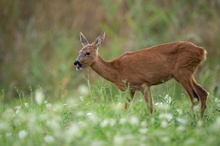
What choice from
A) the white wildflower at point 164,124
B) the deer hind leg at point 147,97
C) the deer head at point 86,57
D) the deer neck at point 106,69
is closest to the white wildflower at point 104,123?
the white wildflower at point 164,124

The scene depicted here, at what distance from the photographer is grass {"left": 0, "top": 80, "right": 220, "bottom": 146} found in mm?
5988

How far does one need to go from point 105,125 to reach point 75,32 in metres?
8.15

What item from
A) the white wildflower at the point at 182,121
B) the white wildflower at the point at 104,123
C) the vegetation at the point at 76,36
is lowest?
the white wildflower at the point at 182,121

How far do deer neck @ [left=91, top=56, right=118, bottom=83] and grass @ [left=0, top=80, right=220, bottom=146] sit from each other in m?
0.40

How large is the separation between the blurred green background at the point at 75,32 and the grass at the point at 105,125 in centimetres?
442

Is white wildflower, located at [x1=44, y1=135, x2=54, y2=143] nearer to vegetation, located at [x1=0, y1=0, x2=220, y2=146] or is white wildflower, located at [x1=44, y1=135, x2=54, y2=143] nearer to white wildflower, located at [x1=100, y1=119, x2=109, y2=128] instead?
white wildflower, located at [x1=100, y1=119, x2=109, y2=128]

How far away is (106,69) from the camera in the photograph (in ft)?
28.9

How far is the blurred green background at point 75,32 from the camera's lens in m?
13.1

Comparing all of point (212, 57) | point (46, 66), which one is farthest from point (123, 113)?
point (46, 66)

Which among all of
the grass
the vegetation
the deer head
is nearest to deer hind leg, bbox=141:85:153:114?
the grass

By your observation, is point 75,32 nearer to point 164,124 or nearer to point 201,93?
point 201,93

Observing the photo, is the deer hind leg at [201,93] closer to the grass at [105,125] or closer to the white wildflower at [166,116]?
the grass at [105,125]

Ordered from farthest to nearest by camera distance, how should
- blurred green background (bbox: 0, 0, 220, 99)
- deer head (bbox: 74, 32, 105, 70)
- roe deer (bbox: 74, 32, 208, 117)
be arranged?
blurred green background (bbox: 0, 0, 220, 99) → deer head (bbox: 74, 32, 105, 70) → roe deer (bbox: 74, 32, 208, 117)

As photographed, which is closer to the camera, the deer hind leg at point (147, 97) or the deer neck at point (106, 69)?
the deer hind leg at point (147, 97)
